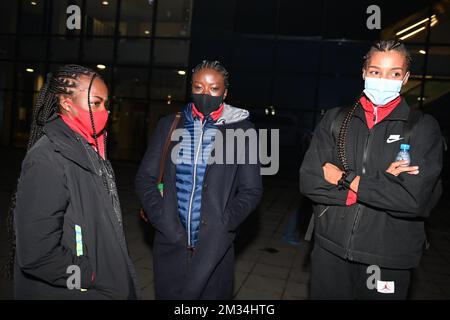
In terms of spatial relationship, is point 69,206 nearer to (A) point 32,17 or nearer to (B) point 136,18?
(B) point 136,18

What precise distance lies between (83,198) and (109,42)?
45.4ft

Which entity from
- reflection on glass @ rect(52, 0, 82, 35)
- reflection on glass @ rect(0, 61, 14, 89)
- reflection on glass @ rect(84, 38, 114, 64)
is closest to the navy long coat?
reflection on glass @ rect(84, 38, 114, 64)

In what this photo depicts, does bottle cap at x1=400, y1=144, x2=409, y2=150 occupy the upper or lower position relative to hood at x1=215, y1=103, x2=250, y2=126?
lower

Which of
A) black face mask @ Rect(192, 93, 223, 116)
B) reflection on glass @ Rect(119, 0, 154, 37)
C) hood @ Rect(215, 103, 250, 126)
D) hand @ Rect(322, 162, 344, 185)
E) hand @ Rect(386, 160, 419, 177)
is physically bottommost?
hand @ Rect(322, 162, 344, 185)

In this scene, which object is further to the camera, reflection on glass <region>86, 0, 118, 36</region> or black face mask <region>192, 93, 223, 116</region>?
reflection on glass <region>86, 0, 118, 36</region>

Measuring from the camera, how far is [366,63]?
2193 millimetres

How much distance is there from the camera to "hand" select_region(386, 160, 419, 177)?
1948 millimetres

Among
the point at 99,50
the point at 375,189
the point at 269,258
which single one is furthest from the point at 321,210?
the point at 99,50

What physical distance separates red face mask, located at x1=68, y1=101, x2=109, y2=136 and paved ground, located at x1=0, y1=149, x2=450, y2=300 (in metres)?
2.19

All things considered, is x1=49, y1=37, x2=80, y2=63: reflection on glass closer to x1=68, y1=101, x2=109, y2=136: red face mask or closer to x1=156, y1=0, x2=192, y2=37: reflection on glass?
x1=156, y1=0, x2=192, y2=37: reflection on glass

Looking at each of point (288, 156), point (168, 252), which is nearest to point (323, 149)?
point (168, 252)

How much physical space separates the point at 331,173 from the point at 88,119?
4.70ft

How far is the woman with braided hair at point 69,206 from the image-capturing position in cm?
150

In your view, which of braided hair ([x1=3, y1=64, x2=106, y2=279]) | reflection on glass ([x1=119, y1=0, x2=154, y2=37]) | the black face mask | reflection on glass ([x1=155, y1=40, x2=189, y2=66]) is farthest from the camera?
reflection on glass ([x1=119, y1=0, x2=154, y2=37])
